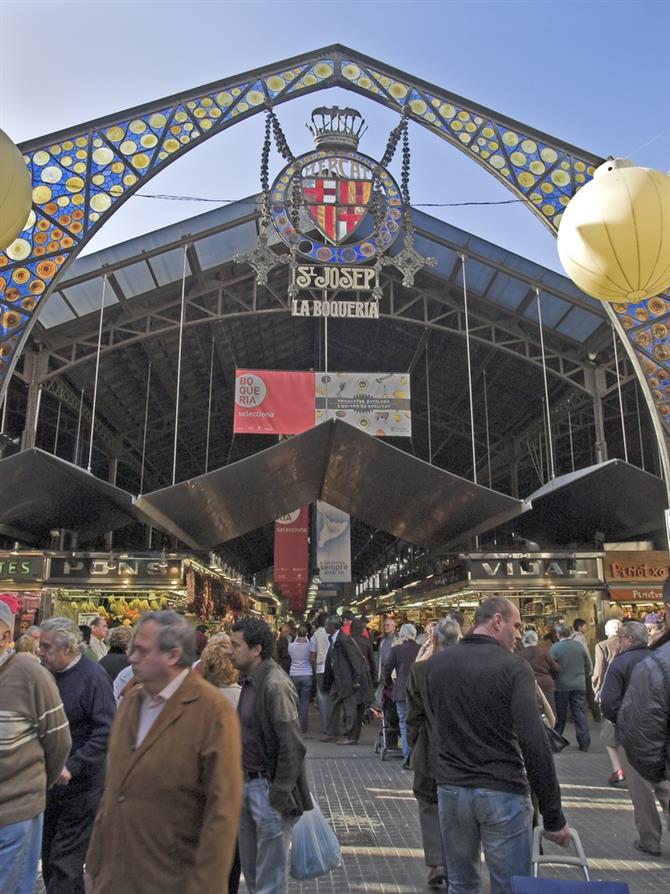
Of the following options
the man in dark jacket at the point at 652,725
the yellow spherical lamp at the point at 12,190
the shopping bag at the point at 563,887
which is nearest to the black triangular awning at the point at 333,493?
the yellow spherical lamp at the point at 12,190

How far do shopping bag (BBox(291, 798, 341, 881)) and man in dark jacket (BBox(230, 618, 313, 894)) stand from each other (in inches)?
2.9

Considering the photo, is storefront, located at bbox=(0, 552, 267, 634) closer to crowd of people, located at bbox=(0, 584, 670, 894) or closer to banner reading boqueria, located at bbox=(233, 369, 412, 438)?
banner reading boqueria, located at bbox=(233, 369, 412, 438)

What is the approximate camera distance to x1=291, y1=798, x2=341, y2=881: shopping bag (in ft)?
9.66

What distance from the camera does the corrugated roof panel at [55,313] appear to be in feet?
44.0

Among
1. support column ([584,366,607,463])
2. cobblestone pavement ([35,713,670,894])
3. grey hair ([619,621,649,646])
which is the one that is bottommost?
cobblestone pavement ([35,713,670,894])

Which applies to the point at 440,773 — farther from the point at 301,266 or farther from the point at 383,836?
the point at 301,266

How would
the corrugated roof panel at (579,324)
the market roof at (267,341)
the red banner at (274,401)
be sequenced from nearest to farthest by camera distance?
the red banner at (274,401), the market roof at (267,341), the corrugated roof panel at (579,324)

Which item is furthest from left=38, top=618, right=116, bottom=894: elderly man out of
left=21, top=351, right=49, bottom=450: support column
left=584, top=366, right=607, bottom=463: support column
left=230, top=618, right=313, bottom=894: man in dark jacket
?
left=584, top=366, right=607, bottom=463: support column

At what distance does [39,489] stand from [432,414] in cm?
1261

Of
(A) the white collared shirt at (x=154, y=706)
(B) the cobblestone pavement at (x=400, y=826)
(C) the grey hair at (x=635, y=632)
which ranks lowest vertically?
(B) the cobblestone pavement at (x=400, y=826)

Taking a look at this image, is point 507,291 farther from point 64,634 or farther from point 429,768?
point 64,634

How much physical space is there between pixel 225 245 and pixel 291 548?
6965 millimetres

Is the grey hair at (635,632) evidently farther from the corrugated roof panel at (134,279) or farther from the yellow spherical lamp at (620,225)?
the corrugated roof panel at (134,279)

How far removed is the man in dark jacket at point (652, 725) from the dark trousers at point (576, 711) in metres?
6.47
